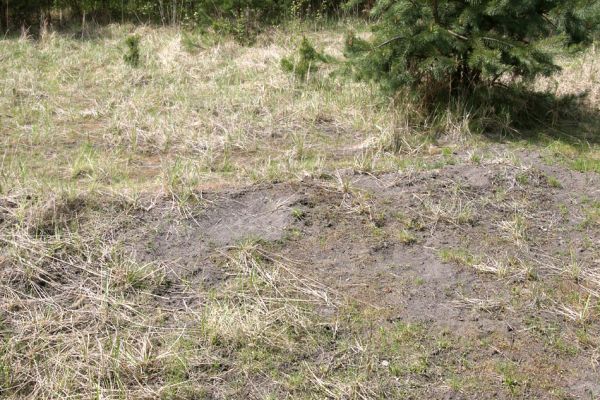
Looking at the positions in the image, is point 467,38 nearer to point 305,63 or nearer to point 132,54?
point 305,63

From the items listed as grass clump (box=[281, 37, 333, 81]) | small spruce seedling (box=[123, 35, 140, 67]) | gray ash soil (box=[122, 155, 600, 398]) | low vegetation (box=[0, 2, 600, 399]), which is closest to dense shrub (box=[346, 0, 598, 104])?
low vegetation (box=[0, 2, 600, 399])

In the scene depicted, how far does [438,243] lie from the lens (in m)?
4.57

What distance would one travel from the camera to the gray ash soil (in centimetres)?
384

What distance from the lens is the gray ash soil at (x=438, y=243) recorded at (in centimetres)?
Answer: 384

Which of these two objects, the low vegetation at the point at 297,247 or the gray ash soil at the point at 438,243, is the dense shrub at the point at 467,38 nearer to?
the low vegetation at the point at 297,247

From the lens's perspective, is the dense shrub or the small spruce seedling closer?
the dense shrub

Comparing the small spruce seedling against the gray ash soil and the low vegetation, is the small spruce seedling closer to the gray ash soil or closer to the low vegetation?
the low vegetation

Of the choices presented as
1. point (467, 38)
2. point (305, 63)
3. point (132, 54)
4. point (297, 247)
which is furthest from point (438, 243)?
point (132, 54)

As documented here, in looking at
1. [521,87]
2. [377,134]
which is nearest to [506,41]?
[521,87]

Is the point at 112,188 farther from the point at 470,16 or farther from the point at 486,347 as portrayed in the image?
the point at 470,16

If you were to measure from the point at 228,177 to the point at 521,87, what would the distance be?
3.25 m

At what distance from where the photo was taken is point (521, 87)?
6.89 meters

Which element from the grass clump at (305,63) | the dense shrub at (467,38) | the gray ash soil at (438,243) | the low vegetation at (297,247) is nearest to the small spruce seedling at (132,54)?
the low vegetation at (297,247)

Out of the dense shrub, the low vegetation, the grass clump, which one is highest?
the dense shrub
